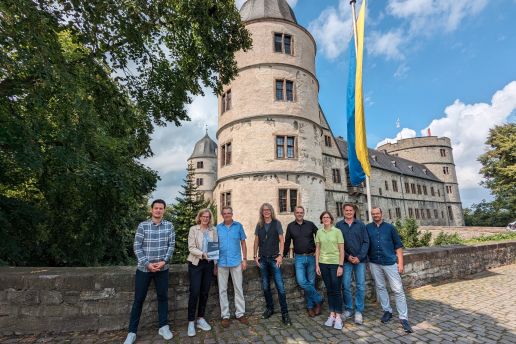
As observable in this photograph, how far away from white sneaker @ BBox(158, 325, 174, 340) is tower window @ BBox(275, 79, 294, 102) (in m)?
14.7

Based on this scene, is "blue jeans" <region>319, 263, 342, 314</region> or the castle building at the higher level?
the castle building

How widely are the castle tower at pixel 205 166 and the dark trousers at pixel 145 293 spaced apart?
40932mm

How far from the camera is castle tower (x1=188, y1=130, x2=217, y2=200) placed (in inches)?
1775

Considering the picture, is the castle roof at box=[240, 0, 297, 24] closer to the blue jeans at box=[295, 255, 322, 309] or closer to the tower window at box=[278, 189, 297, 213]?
the tower window at box=[278, 189, 297, 213]

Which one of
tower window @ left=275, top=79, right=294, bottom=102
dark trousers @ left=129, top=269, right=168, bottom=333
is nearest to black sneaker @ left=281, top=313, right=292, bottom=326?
dark trousers @ left=129, top=269, right=168, bottom=333

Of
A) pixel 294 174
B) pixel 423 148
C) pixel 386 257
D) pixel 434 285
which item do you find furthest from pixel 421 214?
pixel 386 257

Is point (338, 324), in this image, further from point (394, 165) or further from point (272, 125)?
point (394, 165)

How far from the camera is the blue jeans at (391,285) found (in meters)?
4.50

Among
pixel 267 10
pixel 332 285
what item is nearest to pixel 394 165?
pixel 267 10

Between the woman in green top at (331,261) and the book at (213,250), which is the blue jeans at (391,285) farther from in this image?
the book at (213,250)

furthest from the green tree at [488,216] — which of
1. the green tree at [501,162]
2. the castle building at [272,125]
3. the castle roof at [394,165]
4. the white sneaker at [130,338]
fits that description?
the white sneaker at [130,338]

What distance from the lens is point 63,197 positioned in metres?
9.05

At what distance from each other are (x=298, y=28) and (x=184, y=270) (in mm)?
17929

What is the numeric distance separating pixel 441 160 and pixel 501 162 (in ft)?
60.6
